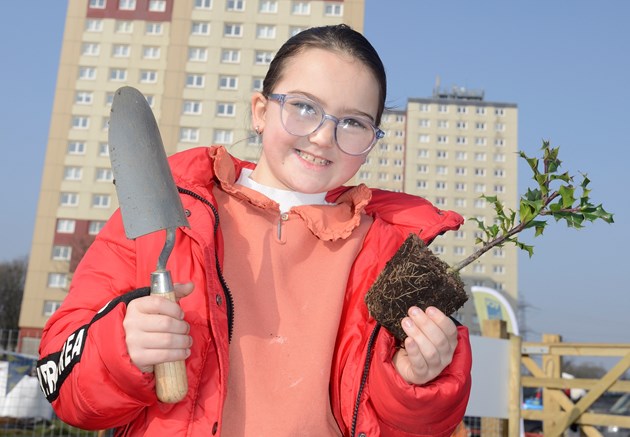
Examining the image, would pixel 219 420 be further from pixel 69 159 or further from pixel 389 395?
pixel 69 159

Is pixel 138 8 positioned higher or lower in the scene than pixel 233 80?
higher

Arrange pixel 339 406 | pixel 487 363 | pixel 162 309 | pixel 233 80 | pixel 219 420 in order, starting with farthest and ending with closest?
pixel 233 80
pixel 487 363
pixel 339 406
pixel 219 420
pixel 162 309

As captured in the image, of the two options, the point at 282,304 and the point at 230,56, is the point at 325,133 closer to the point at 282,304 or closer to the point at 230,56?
the point at 282,304

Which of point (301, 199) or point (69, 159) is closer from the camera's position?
point (301, 199)

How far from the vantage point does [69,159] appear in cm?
4475

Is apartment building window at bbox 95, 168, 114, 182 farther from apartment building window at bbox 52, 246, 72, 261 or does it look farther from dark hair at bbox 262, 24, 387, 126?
dark hair at bbox 262, 24, 387, 126

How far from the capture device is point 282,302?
162 cm

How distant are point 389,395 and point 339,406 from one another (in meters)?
0.14

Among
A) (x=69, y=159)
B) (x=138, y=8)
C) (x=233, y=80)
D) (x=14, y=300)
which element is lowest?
(x=14, y=300)

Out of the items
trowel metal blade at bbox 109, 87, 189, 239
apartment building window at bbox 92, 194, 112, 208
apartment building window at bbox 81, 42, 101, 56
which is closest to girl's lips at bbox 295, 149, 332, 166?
trowel metal blade at bbox 109, 87, 189, 239

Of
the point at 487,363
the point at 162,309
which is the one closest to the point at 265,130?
the point at 162,309

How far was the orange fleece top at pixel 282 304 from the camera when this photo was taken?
150cm

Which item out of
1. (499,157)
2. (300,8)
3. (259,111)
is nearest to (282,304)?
(259,111)

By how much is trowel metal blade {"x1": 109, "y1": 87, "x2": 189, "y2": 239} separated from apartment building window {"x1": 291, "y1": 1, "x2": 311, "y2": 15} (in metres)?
45.3
